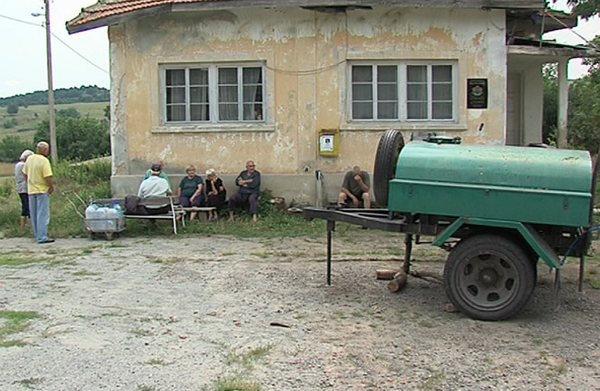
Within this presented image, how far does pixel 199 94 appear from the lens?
46.4ft

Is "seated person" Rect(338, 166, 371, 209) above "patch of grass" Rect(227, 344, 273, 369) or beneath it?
above

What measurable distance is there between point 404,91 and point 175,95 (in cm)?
462

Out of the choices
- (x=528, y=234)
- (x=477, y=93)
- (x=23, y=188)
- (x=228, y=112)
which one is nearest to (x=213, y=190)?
(x=228, y=112)

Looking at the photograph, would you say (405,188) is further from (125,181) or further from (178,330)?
(125,181)

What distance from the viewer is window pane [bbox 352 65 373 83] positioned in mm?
13898

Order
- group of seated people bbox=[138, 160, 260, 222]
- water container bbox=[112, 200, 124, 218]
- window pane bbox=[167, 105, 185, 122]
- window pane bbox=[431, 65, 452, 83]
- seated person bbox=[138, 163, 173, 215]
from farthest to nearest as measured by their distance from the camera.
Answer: window pane bbox=[167, 105, 185, 122] → window pane bbox=[431, 65, 452, 83] → group of seated people bbox=[138, 160, 260, 222] → seated person bbox=[138, 163, 173, 215] → water container bbox=[112, 200, 124, 218]

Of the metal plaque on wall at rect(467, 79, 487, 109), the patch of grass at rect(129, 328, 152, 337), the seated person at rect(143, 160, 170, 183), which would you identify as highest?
the metal plaque on wall at rect(467, 79, 487, 109)

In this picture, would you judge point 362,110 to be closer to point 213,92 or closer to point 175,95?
point 213,92

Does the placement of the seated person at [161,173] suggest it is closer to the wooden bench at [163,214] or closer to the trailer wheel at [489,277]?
the wooden bench at [163,214]

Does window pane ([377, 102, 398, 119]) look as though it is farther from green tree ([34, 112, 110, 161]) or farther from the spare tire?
green tree ([34, 112, 110, 161])

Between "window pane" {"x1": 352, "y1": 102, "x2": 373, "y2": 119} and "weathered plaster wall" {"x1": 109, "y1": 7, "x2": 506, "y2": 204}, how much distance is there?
9.0 inches

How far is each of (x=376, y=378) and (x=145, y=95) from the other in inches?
399

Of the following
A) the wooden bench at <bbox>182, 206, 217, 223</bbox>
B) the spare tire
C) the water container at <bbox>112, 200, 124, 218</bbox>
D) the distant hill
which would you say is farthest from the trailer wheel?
the distant hill

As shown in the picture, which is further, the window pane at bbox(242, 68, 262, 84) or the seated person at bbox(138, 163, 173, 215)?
the window pane at bbox(242, 68, 262, 84)
